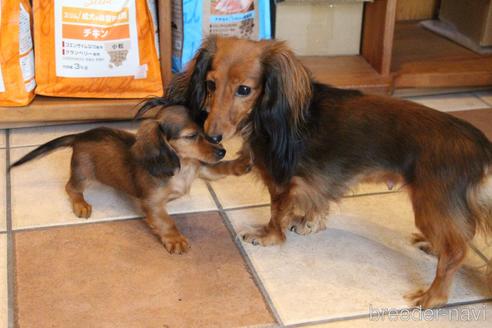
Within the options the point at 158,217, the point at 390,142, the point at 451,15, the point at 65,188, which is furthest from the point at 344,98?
the point at 451,15

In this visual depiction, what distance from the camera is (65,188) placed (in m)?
1.98

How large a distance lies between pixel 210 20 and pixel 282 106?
98 centimetres

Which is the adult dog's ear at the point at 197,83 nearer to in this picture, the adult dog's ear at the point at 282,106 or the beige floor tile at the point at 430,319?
the adult dog's ear at the point at 282,106

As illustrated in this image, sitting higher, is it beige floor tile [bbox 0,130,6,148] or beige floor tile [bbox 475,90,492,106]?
beige floor tile [bbox 0,130,6,148]

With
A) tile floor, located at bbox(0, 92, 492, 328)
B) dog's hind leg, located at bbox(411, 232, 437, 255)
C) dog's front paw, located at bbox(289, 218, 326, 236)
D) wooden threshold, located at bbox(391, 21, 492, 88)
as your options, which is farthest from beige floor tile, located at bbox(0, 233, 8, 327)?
wooden threshold, located at bbox(391, 21, 492, 88)

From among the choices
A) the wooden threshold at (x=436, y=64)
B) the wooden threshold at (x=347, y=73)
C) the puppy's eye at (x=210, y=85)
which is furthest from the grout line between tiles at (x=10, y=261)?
the wooden threshold at (x=436, y=64)

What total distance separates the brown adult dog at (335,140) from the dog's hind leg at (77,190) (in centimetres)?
43

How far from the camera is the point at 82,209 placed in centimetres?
190

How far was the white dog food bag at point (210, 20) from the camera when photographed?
7.91 feet

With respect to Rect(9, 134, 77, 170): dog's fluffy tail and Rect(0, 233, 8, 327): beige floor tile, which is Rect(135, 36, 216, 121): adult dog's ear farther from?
Rect(0, 233, 8, 327): beige floor tile

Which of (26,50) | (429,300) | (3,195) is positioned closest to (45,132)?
(26,50)

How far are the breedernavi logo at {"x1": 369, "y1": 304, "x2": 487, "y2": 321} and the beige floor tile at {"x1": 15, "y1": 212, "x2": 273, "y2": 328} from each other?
0.91 feet

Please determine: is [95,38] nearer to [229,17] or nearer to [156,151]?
[229,17]

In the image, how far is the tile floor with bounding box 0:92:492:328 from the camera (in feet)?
4.97
